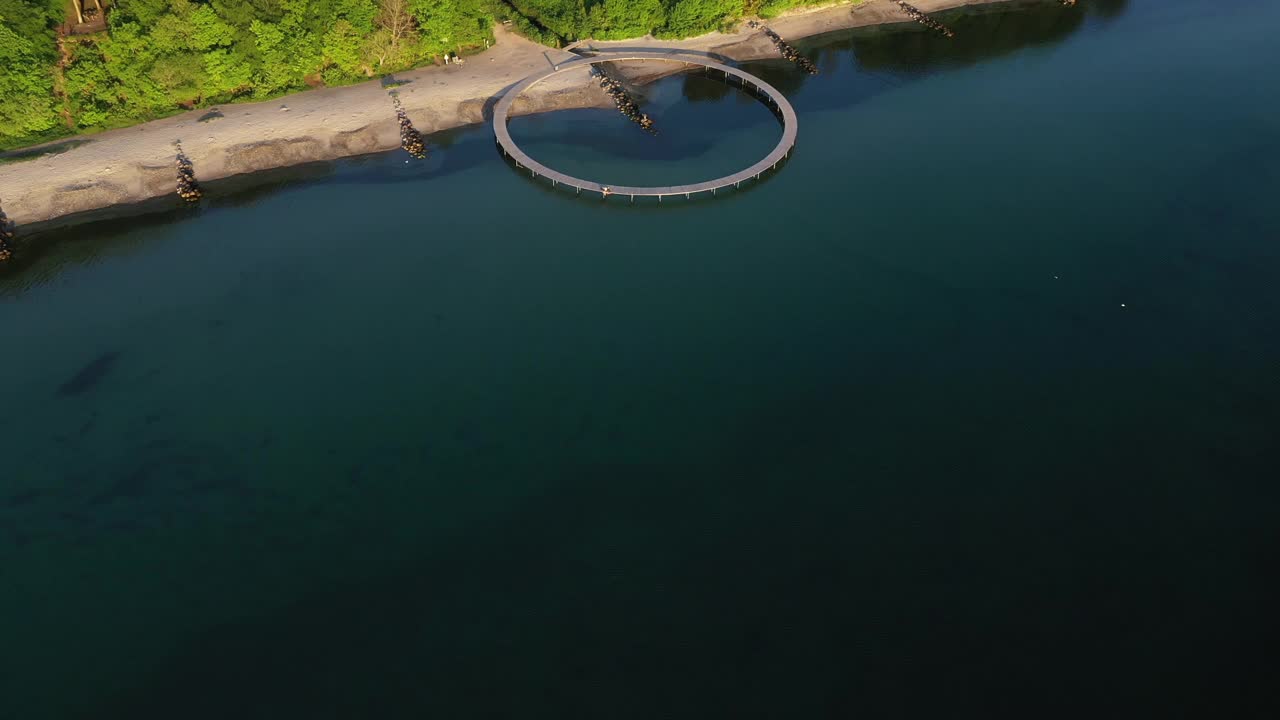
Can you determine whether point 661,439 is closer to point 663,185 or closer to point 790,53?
point 663,185

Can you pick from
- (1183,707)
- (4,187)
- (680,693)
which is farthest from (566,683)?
(4,187)

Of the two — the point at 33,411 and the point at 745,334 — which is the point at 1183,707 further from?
the point at 33,411

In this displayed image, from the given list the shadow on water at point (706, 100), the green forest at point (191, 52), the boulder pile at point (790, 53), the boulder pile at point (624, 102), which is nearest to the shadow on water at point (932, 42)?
the shadow on water at point (706, 100)

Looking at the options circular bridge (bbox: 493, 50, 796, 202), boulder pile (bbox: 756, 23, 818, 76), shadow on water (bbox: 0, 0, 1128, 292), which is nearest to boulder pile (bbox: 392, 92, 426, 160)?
shadow on water (bbox: 0, 0, 1128, 292)

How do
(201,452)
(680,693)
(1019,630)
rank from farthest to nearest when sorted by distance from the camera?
1. (201,452)
2. (1019,630)
3. (680,693)

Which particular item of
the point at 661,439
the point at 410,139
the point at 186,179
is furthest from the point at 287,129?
the point at 661,439
